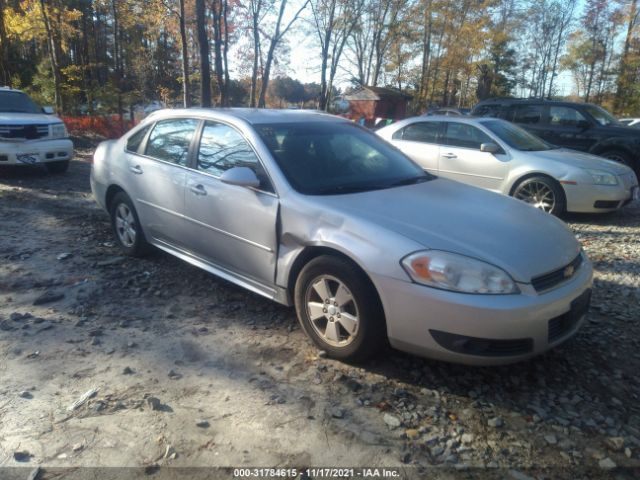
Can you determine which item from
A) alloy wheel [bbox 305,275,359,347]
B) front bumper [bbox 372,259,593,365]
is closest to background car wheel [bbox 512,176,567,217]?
front bumper [bbox 372,259,593,365]

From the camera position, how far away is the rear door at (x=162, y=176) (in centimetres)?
424

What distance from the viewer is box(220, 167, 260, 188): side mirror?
3445mm

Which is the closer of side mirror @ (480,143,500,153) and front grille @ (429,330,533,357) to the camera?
front grille @ (429,330,533,357)

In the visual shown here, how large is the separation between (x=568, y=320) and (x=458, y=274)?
819 mm

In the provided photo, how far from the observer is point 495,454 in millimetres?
2432

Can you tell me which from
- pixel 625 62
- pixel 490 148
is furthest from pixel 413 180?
pixel 625 62

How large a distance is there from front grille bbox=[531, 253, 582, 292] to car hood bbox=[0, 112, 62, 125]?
30.0 feet

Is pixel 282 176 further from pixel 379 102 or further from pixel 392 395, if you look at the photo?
pixel 379 102

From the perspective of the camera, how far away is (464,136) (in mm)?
7547

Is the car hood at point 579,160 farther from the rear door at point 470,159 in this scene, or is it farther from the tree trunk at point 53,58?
the tree trunk at point 53,58

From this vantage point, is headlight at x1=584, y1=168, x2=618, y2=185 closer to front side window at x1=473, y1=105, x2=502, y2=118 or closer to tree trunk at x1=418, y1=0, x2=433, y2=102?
front side window at x1=473, y1=105, x2=502, y2=118

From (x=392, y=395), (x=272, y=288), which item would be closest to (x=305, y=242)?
(x=272, y=288)

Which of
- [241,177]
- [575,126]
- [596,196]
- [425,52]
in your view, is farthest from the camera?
[425,52]

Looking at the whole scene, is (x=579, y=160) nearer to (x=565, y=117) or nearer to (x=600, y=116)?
(x=565, y=117)
